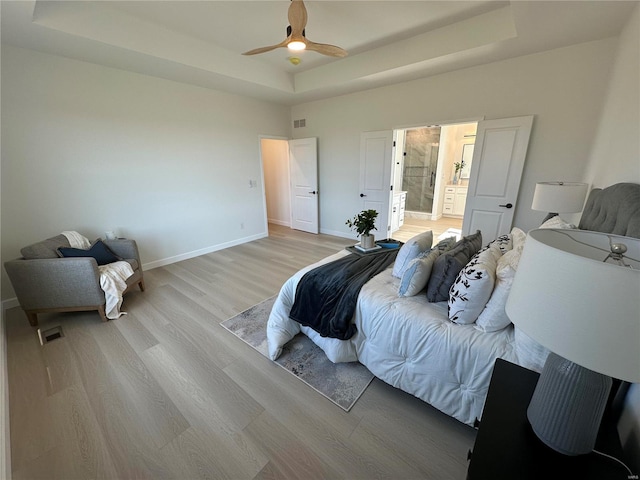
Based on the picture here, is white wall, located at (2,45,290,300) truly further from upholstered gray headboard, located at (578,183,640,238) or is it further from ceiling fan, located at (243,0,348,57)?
upholstered gray headboard, located at (578,183,640,238)

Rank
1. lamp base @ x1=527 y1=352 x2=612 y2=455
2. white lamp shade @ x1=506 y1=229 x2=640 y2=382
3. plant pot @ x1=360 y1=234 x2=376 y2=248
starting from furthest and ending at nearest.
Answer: plant pot @ x1=360 y1=234 x2=376 y2=248 → lamp base @ x1=527 y1=352 x2=612 y2=455 → white lamp shade @ x1=506 y1=229 x2=640 y2=382

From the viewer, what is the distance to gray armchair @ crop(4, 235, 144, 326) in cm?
228

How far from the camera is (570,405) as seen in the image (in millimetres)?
741

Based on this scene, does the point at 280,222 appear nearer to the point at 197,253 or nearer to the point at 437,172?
the point at 197,253

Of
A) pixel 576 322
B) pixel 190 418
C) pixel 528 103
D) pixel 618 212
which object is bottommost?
pixel 190 418

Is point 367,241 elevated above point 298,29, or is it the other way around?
point 298,29

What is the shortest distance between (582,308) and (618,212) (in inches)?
52.8

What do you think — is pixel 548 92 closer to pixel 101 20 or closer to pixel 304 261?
pixel 304 261

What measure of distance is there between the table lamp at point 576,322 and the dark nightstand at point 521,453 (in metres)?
0.04

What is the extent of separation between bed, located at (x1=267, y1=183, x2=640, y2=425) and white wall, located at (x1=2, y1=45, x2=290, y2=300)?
342 cm

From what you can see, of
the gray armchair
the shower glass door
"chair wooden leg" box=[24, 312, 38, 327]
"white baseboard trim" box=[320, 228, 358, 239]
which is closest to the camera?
the gray armchair

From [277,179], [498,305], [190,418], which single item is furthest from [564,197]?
[277,179]

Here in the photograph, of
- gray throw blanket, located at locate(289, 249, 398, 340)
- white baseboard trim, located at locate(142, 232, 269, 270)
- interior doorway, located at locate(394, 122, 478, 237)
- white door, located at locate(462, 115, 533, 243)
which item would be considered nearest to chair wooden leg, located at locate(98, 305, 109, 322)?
white baseboard trim, located at locate(142, 232, 269, 270)

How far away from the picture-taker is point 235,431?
1507mm
